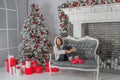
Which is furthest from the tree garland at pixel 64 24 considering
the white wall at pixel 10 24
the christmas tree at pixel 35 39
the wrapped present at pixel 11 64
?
the white wall at pixel 10 24

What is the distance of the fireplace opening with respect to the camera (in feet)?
16.8

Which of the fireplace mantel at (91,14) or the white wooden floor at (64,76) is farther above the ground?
the fireplace mantel at (91,14)

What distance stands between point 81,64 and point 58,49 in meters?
0.90

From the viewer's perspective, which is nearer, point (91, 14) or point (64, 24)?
point (91, 14)

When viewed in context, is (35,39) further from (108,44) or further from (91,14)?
(108,44)

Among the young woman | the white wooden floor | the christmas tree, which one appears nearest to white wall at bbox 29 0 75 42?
the christmas tree

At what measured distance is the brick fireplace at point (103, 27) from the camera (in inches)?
198

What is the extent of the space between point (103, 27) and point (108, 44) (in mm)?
516

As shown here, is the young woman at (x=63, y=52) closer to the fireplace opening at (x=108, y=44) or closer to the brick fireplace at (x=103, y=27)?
the brick fireplace at (x=103, y=27)

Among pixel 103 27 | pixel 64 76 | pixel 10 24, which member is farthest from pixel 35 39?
pixel 103 27

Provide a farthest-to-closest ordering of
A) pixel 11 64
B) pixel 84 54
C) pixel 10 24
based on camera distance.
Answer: pixel 10 24, pixel 11 64, pixel 84 54

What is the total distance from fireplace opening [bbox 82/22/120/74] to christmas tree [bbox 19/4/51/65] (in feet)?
5.25

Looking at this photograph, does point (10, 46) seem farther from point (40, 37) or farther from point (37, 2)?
point (37, 2)

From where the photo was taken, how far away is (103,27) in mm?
5426
